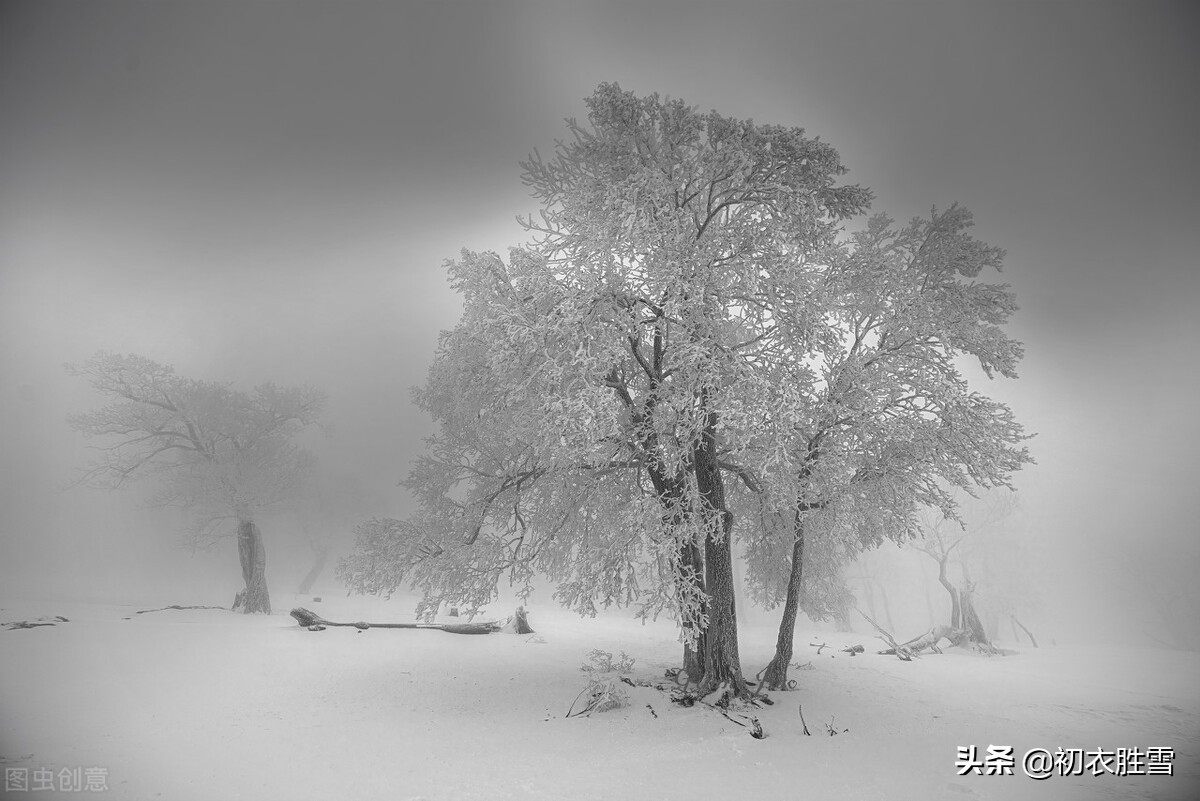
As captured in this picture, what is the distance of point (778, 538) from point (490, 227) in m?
24.1

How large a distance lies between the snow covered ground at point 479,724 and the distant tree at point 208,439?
Result: 605 centimetres

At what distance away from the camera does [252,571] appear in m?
16.5

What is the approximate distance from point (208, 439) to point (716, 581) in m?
19.0

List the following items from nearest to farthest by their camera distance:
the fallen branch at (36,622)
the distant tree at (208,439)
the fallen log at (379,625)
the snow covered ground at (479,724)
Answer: the snow covered ground at (479,724) → the fallen branch at (36,622) → the fallen log at (379,625) → the distant tree at (208,439)

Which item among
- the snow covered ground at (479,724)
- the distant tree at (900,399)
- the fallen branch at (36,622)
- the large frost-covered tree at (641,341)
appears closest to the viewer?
the snow covered ground at (479,724)

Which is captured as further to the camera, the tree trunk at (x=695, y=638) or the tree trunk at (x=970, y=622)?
the tree trunk at (x=970, y=622)

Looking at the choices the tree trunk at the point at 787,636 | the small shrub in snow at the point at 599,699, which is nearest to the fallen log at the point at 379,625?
the small shrub in snow at the point at 599,699

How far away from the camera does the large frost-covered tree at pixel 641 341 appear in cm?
647

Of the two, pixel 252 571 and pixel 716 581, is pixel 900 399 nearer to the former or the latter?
pixel 716 581

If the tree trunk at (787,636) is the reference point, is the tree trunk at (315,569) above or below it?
below

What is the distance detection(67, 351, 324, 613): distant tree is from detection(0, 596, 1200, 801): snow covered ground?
19.9 ft

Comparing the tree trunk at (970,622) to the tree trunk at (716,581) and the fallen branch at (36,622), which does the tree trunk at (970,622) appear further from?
the fallen branch at (36,622)

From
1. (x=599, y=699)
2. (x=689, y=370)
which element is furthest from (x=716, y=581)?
(x=689, y=370)

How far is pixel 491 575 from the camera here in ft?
25.7
